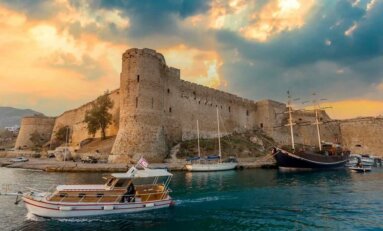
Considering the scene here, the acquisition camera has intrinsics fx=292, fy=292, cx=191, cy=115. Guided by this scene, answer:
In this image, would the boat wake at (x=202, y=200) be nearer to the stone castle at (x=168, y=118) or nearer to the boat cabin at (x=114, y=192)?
the boat cabin at (x=114, y=192)

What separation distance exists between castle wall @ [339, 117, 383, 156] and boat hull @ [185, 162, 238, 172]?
44730 mm

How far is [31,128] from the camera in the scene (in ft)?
230

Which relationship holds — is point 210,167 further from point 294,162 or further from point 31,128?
point 31,128

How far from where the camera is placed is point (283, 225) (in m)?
11.8

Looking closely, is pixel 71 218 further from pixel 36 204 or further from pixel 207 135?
pixel 207 135

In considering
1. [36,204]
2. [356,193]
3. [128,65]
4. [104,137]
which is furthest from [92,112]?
[356,193]

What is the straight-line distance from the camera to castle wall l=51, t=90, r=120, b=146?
49562 mm

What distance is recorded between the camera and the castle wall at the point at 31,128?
2687 inches

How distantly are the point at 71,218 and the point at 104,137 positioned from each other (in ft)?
120


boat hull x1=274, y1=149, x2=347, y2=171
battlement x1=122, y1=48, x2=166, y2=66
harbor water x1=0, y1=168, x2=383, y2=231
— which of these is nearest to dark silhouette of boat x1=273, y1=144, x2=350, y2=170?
boat hull x1=274, y1=149, x2=347, y2=171

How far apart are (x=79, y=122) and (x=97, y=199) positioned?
2085 inches

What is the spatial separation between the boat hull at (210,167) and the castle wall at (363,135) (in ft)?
147

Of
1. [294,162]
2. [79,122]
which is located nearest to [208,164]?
[294,162]

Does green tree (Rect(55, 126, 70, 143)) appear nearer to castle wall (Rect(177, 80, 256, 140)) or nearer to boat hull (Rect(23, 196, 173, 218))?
castle wall (Rect(177, 80, 256, 140))
